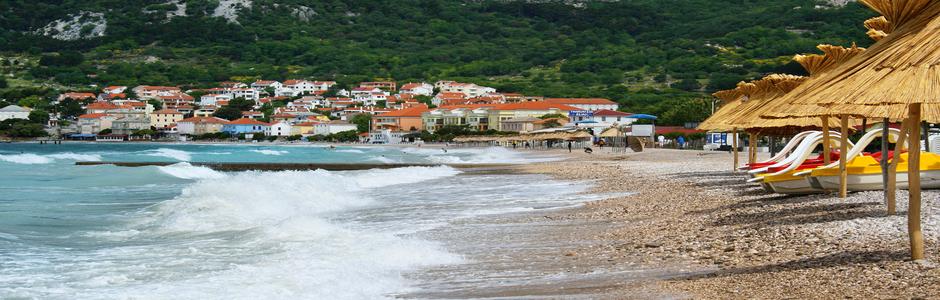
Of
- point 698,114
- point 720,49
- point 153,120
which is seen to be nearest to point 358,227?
point 698,114

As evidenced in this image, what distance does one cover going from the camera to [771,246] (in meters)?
8.52

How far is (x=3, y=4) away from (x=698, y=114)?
162 m

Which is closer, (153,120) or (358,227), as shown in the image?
(358,227)

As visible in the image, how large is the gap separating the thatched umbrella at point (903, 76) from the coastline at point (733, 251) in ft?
2.19

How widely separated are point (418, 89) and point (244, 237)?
13403 centimetres

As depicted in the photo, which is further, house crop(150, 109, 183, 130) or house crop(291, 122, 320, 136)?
house crop(150, 109, 183, 130)

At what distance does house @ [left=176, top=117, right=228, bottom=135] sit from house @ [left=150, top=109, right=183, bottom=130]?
4.88m

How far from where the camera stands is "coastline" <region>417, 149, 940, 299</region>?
676 cm

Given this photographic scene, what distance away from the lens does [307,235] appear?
11.7 metres

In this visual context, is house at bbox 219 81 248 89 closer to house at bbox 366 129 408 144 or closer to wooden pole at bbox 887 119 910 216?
house at bbox 366 129 408 144

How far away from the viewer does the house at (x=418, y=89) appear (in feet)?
477

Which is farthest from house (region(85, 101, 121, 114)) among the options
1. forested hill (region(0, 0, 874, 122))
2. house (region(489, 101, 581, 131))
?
house (region(489, 101, 581, 131))

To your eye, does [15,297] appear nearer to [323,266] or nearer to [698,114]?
[323,266]

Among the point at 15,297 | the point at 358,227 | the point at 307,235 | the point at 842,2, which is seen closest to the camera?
the point at 15,297
